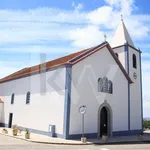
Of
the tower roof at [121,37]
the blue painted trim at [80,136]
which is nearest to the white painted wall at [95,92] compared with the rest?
the blue painted trim at [80,136]

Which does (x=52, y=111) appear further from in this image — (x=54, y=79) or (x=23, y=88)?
(x=23, y=88)

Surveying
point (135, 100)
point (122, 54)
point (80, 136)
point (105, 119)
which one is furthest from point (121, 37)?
point (80, 136)

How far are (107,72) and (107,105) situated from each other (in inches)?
125

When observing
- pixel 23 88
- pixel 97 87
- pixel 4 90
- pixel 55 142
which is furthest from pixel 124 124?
pixel 4 90

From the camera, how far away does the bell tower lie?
23609 mm

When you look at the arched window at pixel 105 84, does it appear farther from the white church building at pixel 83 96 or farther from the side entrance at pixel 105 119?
the side entrance at pixel 105 119

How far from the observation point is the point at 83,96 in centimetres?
1873

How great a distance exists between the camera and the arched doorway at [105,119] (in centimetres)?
2019

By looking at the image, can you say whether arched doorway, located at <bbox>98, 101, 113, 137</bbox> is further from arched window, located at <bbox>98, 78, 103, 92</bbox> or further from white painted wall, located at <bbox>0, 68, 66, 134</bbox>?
white painted wall, located at <bbox>0, 68, 66, 134</bbox>

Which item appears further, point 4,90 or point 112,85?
point 4,90

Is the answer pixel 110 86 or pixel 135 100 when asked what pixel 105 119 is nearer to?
pixel 110 86

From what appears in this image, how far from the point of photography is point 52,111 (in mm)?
19172

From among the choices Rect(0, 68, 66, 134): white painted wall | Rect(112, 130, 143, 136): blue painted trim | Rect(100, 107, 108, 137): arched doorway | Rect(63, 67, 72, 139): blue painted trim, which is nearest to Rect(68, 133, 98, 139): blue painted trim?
Rect(63, 67, 72, 139): blue painted trim

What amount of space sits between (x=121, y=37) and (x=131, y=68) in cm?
411
